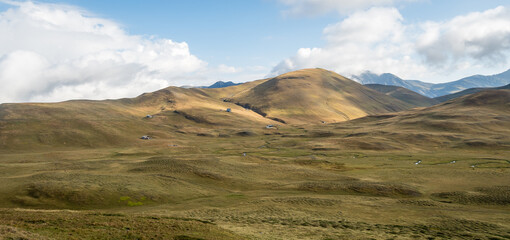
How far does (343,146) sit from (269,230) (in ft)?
433

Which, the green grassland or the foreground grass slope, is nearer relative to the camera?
the green grassland

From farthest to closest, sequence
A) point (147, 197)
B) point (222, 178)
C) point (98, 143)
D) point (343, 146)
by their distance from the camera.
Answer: point (98, 143) → point (343, 146) → point (222, 178) → point (147, 197)

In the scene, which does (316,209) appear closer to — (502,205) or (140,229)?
(140,229)

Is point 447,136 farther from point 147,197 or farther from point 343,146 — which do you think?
point 147,197

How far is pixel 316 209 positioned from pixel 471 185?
1639 inches

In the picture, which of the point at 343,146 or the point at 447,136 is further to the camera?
the point at 447,136

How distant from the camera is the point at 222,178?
80.2 m

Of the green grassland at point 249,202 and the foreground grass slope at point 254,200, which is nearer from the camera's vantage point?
the green grassland at point 249,202

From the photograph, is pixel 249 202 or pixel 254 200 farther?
pixel 254 200

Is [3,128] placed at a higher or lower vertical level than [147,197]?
higher

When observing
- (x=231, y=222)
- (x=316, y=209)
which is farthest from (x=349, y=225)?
(x=231, y=222)

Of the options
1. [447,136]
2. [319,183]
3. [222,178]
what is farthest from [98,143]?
[447,136]

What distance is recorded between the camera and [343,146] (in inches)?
6526

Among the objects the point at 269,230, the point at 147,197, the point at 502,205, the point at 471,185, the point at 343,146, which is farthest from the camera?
the point at 343,146
